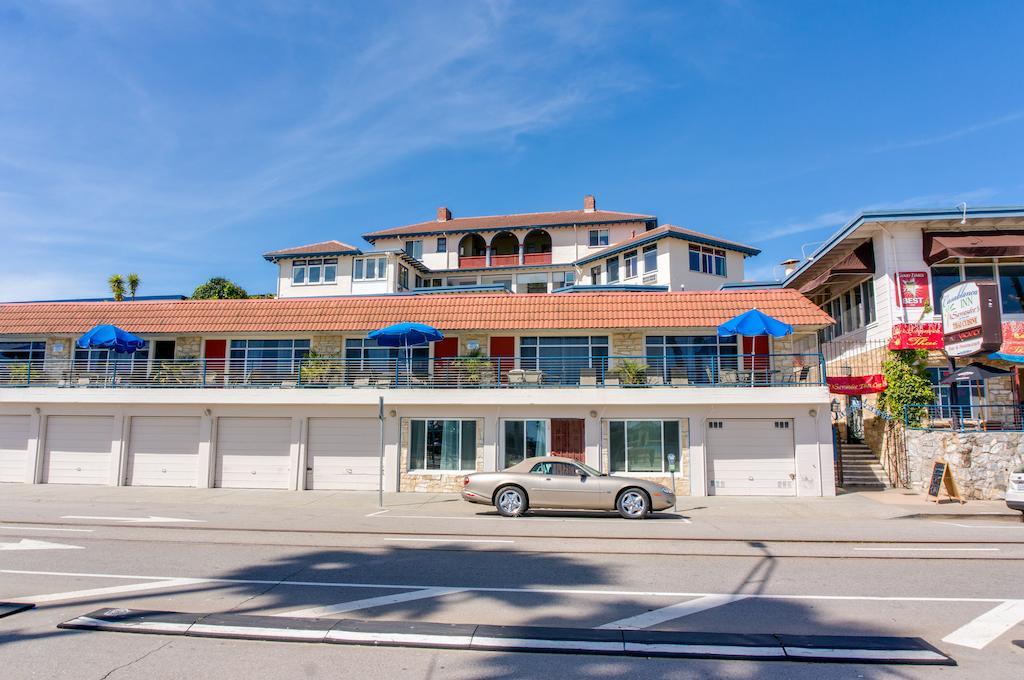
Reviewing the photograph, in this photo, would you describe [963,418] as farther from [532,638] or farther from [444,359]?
[532,638]

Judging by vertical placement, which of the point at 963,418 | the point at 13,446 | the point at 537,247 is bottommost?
the point at 13,446

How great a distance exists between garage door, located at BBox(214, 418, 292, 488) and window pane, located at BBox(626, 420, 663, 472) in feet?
34.7

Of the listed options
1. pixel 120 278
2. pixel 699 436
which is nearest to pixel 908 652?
pixel 699 436

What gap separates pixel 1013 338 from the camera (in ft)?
67.1

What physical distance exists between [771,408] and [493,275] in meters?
32.0

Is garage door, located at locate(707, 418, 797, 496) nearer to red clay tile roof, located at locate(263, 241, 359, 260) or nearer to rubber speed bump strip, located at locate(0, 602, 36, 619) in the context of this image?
rubber speed bump strip, located at locate(0, 602, 36, 619)

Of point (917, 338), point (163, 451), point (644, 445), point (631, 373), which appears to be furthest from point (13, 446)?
point (917, 338)

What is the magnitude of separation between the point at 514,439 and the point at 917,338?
12.5 metres

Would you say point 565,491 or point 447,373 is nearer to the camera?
point 565,491

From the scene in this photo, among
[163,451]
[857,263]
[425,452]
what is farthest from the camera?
[857,263]

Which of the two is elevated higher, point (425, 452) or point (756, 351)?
point (756, 351)

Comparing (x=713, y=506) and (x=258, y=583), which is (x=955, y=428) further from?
(x=258, y=583)

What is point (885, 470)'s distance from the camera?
2022 centimetres

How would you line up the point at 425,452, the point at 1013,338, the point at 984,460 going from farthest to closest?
the point at 1013,338 < the point at 425,452 < the point at 984,460
